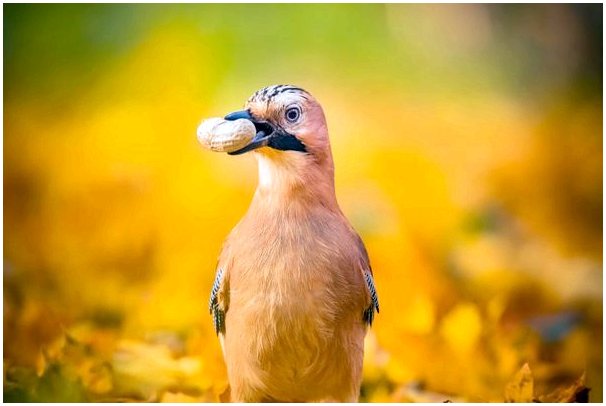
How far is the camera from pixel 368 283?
221cm

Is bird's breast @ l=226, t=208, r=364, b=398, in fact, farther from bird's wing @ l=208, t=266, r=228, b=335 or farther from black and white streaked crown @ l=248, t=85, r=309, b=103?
black and white streaked crown @ l=248, t=85, r=309, b=103

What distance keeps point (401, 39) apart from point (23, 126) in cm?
124

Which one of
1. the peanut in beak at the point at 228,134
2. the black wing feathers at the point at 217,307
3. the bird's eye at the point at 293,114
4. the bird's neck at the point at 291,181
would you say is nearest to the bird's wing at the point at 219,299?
the black wing feathers at the point at 217,307

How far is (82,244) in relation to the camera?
2379 mm

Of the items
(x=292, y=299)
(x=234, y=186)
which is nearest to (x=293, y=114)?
(x=234, y=186)

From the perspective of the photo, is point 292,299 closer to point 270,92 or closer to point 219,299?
point 219,299

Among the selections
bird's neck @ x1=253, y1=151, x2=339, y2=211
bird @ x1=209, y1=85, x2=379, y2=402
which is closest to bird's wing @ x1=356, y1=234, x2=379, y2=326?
bird @ x1=209, y1=85, x2=379, y2=402

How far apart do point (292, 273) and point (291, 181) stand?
26 cm

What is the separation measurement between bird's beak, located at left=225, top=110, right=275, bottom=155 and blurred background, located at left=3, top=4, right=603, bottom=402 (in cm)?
32

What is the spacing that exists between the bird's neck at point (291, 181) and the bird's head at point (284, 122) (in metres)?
0.02

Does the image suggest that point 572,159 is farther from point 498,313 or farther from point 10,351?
point 10,351

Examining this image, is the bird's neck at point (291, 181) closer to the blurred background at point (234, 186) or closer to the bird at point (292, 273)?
the bird at point (292, 273)

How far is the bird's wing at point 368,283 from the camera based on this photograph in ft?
7.22

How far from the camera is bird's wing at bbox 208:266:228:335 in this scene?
2166mm
